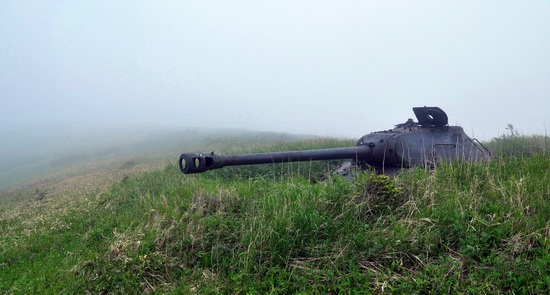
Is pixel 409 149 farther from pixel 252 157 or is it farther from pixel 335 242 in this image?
pixel 335 242

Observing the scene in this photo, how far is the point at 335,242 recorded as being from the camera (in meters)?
4.49

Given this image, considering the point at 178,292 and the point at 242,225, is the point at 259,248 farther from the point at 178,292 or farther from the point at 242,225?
the point at 178,292

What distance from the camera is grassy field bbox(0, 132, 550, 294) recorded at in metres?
3.88

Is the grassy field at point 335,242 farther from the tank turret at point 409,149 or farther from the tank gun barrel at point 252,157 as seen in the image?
the tank turret at point 409,149

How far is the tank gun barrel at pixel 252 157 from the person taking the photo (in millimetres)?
5633

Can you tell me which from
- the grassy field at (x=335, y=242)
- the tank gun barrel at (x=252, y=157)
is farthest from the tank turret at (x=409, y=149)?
the grassy field at (x=335, y=242)

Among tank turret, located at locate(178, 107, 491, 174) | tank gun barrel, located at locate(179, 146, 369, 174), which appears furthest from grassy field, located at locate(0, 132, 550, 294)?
tank turret, located at locate(178, 107, 491, 174)

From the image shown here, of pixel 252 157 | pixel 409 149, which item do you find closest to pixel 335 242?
pixel 252 157

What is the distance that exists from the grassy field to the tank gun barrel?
0.40 m

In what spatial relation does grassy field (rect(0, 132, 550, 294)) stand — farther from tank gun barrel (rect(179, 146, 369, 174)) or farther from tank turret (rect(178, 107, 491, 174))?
tank turret (rect(178, 107, 491, 174))

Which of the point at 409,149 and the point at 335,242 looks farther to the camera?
the point at 409,149

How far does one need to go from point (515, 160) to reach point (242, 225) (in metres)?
3.84

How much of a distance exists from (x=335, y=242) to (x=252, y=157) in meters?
2.39

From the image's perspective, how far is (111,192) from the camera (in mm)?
9586
